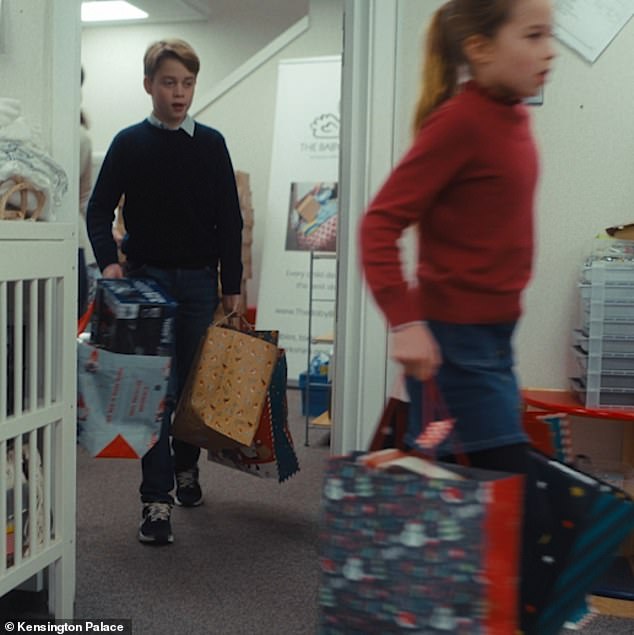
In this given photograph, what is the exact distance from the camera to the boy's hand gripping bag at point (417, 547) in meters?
1.13

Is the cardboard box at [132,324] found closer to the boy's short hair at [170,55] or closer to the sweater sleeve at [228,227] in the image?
the sweater sleeve at [228,227]

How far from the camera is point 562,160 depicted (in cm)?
241

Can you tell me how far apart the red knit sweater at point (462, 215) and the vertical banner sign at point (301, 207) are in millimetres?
3633

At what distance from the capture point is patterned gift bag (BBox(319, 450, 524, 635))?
1133mm

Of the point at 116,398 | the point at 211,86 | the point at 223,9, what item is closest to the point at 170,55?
the point at 116,398

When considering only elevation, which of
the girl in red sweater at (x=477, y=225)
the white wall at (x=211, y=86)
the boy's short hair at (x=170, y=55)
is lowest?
the girl in red sweater at (x=477, y=225)

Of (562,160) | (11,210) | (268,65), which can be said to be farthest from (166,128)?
(268,65)

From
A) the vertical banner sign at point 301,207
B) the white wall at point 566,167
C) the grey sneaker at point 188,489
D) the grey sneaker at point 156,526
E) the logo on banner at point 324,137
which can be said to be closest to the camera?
the white wall at point 566,167

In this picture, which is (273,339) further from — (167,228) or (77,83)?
(77,83)

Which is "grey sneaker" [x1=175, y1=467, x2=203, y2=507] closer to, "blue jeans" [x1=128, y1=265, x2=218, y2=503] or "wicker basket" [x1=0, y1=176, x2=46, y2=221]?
"blue jeans" [x1=128, y1=265, x2=218, y2=503]

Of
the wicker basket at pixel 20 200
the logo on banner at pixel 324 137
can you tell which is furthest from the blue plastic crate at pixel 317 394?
the wicker basket at pixel 20 200

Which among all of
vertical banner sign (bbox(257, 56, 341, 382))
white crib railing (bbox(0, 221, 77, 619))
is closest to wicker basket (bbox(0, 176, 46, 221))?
white crib railing (bbox(0, 221, 77, 619))

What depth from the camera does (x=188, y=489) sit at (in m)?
2.97

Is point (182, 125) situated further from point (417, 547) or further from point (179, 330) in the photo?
point (417, 547)
